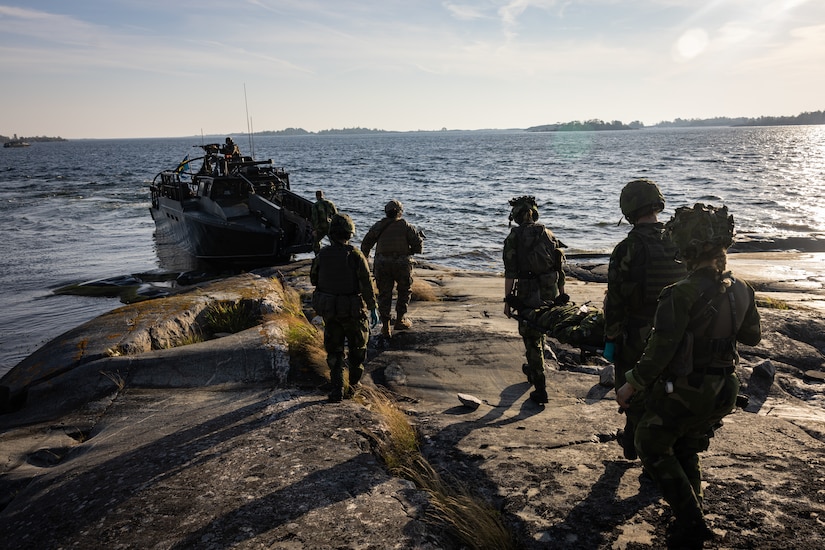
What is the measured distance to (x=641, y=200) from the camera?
385cm

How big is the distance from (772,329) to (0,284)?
17.7m

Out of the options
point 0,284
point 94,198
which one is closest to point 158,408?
A: point 0,284

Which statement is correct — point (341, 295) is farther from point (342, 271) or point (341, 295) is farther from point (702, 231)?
point (702, 231)

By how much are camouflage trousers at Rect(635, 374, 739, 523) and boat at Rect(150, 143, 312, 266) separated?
13.5 metres

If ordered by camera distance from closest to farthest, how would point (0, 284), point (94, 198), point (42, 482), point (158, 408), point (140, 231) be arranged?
point (42, 482) < point (158, 408) < point (0, 284) < point (140, 231) < point (94, 198)

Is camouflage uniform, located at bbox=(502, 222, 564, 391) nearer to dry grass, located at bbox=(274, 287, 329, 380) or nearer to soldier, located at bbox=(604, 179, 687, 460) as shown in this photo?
soldier, located at bbox=(604, 179, 687, 460)

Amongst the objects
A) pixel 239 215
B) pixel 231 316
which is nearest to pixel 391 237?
pixel 231 316

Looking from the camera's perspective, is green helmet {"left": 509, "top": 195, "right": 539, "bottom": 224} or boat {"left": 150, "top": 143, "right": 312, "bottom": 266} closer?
green helmet {"left": 509, "top": 195, "right": 539, "bottom": 224}

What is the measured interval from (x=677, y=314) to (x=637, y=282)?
1.02 metres

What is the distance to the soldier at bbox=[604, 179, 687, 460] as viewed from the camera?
379 centimetres

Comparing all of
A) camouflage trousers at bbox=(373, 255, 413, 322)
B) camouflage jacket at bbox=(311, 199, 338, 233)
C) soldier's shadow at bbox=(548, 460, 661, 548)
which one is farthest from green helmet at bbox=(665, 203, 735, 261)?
camouflage jacket at bbox=(311, 199, 338, 233)

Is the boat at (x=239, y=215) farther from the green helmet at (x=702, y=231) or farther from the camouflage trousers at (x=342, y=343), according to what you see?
the green helmet at (x=702, y=231)

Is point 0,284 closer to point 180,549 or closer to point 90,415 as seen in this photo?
point 90,415

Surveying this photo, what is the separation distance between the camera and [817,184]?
37.1m
